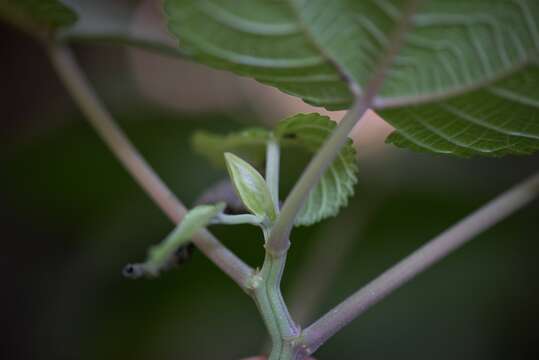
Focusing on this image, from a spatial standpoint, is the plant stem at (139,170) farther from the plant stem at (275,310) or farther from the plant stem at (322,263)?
the plant stem at (322,263)

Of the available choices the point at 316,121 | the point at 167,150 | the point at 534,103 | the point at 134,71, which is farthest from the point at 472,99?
the point at 134,71

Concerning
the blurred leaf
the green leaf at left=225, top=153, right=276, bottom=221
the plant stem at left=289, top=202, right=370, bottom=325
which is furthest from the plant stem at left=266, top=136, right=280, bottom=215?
the plant stem at left=289, top=202, right=370, bottom=325

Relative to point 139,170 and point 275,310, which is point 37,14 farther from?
point 275,310

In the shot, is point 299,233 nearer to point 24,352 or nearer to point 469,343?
point 469,343

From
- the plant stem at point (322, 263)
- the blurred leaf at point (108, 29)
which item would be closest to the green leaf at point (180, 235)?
the blurred leaf at point (108, 29)

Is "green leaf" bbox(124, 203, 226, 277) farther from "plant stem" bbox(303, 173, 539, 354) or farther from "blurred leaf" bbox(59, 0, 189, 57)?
"blurred leaf" bbox(59, 0, 189, 57)

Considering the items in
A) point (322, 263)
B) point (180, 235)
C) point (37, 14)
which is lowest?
point (322, 263)

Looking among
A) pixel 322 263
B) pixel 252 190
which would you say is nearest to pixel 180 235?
pixel 252 190
